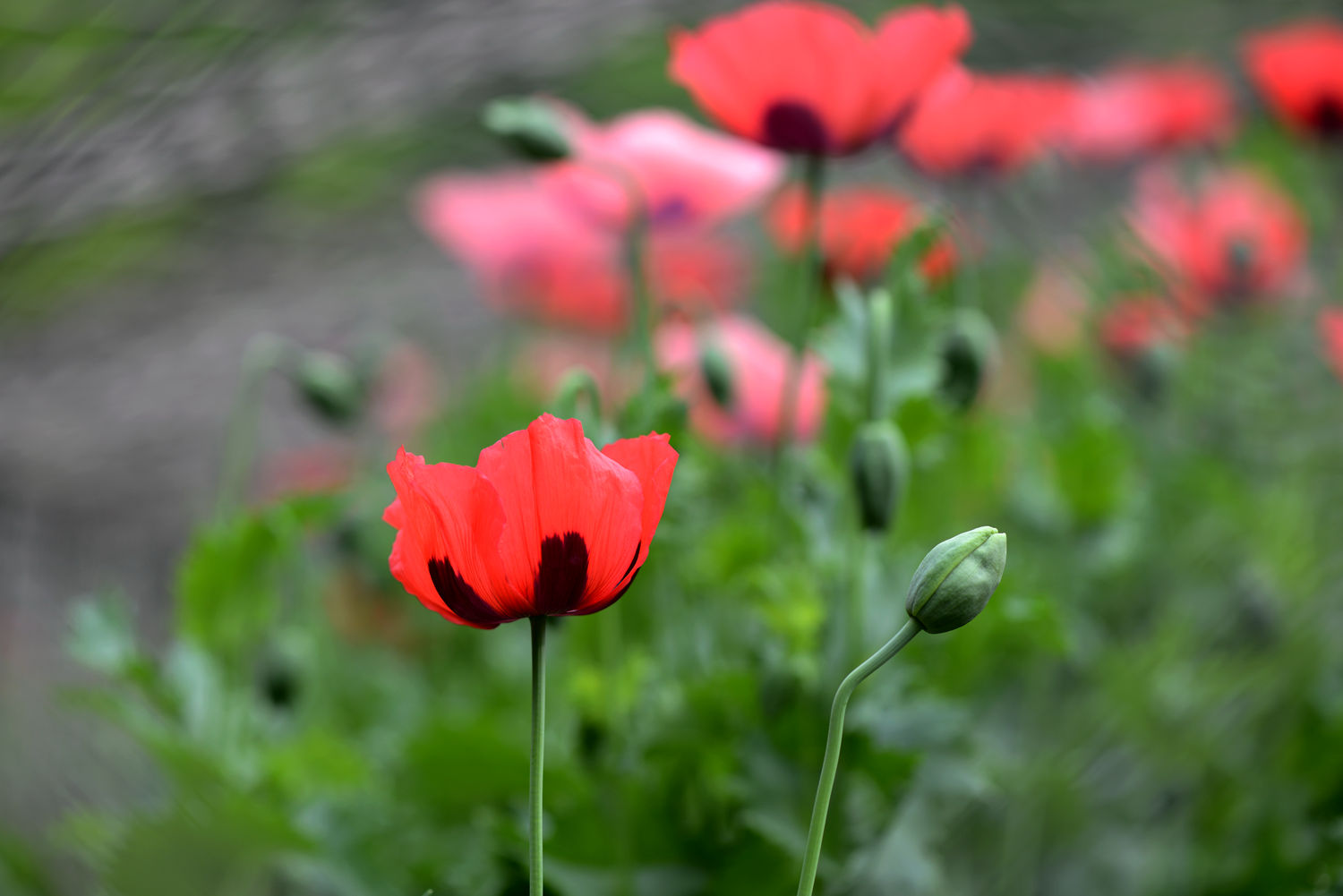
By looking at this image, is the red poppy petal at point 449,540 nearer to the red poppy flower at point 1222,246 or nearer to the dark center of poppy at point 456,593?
the dark center of poppy at point 456,593

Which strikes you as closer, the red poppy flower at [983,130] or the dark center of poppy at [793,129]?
the dark center of poppy at [793,129]

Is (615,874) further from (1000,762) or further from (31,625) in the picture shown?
(31,625)

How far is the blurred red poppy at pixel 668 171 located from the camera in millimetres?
604

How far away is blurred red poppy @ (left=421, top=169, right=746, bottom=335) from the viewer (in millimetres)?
898

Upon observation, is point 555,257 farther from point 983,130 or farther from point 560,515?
point 560,515

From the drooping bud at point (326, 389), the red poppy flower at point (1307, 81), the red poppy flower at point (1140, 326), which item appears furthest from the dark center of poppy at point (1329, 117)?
the drooping bud at point (326, 389)

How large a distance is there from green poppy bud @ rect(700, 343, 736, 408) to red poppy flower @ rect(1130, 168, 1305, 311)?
17.1 inches

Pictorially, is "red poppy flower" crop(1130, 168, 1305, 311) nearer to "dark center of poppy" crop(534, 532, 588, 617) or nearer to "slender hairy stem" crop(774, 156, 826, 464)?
"slender hairy stem" crop(774, 156, 826, 464)

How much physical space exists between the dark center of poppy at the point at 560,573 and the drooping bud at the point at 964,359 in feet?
0.99

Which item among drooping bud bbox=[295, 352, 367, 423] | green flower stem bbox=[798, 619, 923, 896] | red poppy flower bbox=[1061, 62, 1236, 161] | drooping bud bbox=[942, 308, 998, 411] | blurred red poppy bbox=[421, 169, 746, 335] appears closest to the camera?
green flower stem bbox=[798, 619, 923, 896]

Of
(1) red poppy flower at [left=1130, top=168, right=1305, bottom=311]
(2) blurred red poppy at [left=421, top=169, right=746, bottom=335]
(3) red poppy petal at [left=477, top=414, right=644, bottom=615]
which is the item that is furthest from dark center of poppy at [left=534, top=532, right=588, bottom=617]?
(1) red poppy flower at [left=1130, top=168, right=1305, bottom=311]

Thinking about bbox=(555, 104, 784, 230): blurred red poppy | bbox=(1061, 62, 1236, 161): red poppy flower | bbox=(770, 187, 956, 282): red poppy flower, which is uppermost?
bbox=(555, 104, 784, 230): blurred red poppy

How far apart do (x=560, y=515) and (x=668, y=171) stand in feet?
1.21

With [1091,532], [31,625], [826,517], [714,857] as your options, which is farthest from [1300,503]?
[31,625]
